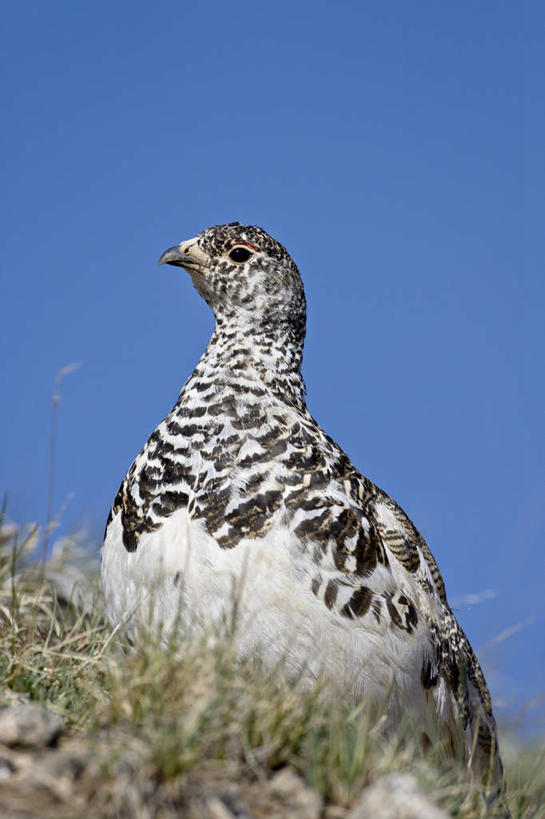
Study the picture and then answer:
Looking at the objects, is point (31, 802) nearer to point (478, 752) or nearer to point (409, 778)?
point (409, 778)

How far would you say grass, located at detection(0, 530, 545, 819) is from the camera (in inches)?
117

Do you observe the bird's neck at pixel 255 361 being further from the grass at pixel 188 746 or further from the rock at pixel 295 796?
the rock at pixel 295 796

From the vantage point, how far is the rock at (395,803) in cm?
A: 304

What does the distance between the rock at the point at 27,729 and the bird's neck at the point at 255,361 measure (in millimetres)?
2407

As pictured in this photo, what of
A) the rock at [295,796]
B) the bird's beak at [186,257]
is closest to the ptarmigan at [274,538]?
the bird's beak at [186,257]

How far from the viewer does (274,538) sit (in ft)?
15.3

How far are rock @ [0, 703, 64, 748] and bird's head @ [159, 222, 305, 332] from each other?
291cm

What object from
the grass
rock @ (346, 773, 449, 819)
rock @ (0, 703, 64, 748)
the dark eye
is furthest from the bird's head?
rock @ (346, 773, 449, 819)

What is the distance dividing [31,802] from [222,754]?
26.0 inches

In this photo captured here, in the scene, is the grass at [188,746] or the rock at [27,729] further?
the rock at [27,729]

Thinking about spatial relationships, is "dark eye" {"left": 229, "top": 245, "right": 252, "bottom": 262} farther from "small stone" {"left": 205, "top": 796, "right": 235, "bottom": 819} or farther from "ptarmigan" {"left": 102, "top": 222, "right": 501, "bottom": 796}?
"small stone" {"left": 205, "top": 796, "right": 235, "bottom": 819}

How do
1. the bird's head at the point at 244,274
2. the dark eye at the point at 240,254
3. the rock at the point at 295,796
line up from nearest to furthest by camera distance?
the rock at the point at 295,796
the bird's head at the point at 244,274
the dark eye at the point at 240,254

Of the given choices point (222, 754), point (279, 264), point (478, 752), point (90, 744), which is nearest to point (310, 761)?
point (222, 754)

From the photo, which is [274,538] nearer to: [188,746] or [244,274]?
[188,746]
